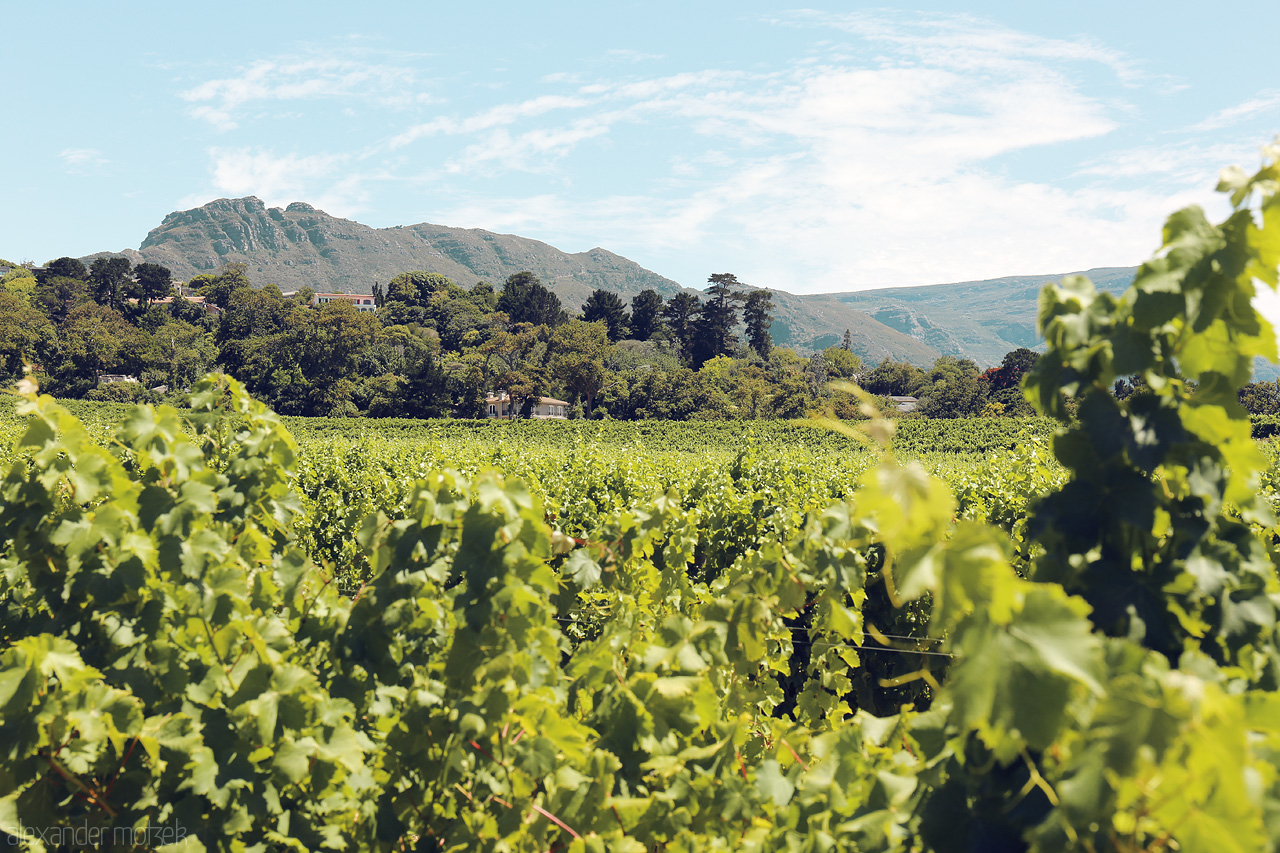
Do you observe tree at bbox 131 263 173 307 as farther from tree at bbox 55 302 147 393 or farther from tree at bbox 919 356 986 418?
tree at bbox 919 356 986 418

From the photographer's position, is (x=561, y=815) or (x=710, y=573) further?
(x=710, y=573)

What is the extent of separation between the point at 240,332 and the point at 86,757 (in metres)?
89.5

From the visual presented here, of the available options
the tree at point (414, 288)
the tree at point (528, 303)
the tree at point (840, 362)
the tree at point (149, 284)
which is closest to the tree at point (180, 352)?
the tree at point (149, 284)

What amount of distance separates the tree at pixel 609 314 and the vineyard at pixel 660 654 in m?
95.9

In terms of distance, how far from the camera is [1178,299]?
1455mm

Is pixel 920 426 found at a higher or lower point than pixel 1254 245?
lower

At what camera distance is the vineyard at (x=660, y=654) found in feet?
3.35

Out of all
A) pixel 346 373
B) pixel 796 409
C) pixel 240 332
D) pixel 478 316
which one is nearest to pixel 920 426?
pixel 796 409

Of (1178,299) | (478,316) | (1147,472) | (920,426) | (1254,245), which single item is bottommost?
(920,426)

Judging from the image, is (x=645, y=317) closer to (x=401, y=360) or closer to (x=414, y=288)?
(x=414, y=288)

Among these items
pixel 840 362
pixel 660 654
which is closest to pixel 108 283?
pixel 840 362

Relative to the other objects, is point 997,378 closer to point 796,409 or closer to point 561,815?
point 796,409

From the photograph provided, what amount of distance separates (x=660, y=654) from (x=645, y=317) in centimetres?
9969

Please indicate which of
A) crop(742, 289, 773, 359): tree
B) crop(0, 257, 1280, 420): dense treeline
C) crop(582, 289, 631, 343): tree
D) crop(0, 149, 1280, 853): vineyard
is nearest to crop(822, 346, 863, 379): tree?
crop(0, 257, 1280, 420): dense treeline
